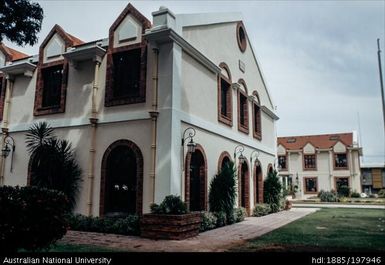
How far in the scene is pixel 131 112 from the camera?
11453 millimetres

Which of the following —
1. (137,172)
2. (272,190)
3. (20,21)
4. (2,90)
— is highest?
(20,21)

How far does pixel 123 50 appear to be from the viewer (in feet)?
40.1

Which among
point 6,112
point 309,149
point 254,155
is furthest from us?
point 309,149

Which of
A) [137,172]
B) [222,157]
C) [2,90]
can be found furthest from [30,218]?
[2,90]

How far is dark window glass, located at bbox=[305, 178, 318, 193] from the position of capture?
40344 millimetres

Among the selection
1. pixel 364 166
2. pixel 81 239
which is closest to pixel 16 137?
pixel 81 239

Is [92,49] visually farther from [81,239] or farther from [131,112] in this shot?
[81,239]

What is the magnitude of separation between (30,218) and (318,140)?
40.8m

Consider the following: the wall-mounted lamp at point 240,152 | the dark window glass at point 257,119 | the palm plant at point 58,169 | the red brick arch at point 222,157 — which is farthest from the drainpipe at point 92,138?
the dark window glass at point 257,119

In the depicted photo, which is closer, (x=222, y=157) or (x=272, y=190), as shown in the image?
(x=222, y=157)

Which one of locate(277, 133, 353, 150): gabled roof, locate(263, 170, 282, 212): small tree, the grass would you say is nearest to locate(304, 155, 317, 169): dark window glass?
locate(277, 133, 353, 150): gabled roof

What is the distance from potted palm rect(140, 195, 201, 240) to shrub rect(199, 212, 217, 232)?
1211 mm

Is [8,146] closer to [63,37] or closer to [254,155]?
[63,37]

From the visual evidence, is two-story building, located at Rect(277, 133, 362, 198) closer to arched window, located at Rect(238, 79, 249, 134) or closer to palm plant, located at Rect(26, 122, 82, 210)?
arched window, located at Rect(238, 79, 249, 134)
